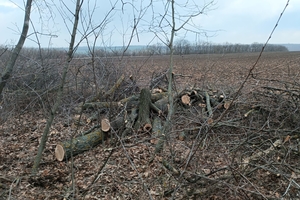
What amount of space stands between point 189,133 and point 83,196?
8.74 feet

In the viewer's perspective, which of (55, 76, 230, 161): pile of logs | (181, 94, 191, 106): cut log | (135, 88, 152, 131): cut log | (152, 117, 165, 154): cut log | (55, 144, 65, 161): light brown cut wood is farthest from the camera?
(181, 94, 191, 106): cut log

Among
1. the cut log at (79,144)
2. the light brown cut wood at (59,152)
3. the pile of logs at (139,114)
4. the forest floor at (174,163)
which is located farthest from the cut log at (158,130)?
the light brown cut wood at (59,152)

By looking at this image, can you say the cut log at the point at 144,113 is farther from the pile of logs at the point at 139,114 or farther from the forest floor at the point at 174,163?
the forest floor at the point at 174,163

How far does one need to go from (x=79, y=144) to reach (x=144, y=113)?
1520 millimetres

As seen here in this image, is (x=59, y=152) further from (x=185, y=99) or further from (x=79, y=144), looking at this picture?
(x=185, y=99)

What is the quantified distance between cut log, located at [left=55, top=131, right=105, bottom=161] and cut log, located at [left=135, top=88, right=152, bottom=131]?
0.84 meters

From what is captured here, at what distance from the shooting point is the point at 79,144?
14.1 ft

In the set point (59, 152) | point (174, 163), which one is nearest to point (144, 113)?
point (174, 163)

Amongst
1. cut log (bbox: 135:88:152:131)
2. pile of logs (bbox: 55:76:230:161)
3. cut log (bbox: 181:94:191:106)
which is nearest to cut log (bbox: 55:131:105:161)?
pile of logs (bbox: 55:76:230:161)

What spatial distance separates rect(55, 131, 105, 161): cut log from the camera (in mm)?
3825

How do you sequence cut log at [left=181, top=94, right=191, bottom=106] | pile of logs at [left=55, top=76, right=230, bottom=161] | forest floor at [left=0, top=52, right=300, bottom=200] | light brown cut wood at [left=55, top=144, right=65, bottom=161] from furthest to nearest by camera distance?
1. cut log at [left=181, top=94, right=191, bottom=106]
2. pile of logs at [left=55, top=76, right=230, bottom=161]
3. light brown cut wood at [left=55, top=144, right=65, bottom=161]
4. forest floor at [left=0, top=52, right=300, bottom=200]

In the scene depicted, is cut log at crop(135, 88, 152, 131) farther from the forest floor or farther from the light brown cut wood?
the light brown cut wood

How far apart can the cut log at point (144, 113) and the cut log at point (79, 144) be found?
0.84 m

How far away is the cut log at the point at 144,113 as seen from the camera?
201 inches
